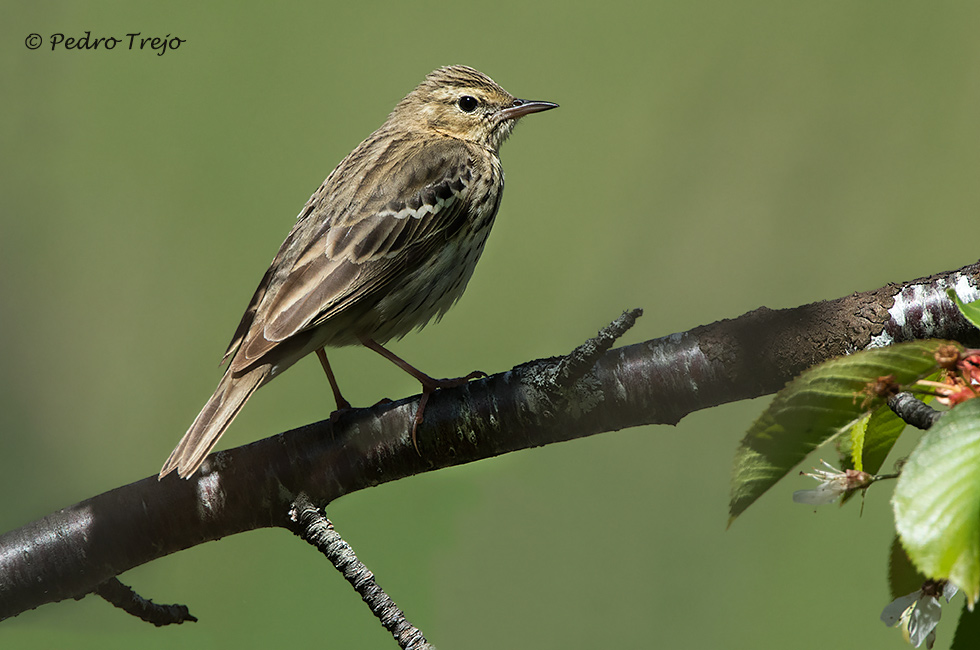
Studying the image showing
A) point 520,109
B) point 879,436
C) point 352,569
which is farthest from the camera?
point 520,109

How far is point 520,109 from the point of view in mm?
4969

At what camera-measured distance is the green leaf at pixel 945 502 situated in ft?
3.75

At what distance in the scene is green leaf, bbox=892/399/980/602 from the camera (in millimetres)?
1144

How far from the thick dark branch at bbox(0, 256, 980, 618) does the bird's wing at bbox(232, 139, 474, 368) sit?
0.62m

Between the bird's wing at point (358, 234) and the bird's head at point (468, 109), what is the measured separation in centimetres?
41

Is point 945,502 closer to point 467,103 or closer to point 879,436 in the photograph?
point 879,436

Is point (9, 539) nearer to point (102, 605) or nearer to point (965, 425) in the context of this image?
point (102, 605)

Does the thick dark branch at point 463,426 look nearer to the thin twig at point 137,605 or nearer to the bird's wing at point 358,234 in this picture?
the thin twig at point 137,605

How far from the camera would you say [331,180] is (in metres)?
4.46

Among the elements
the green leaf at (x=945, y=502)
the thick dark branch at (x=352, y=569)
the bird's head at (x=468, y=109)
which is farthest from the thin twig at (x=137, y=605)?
the bird's head at (x=468, y=109)

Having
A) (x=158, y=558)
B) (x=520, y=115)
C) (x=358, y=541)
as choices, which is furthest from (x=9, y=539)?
(x=520, y=115)

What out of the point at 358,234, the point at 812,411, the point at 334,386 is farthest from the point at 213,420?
the point at 812,411

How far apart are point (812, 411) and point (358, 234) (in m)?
2.69

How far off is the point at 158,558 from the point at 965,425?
8.47 feet
